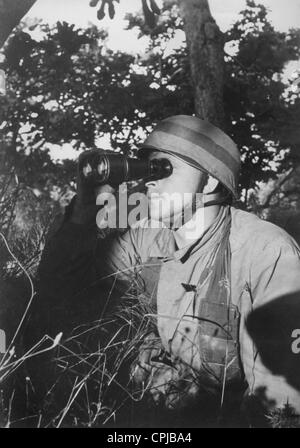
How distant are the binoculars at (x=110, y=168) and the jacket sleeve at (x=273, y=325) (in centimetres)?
53

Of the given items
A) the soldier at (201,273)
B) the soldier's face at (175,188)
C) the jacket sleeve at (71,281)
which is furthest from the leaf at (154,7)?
the jacket sleeve at (71,281)

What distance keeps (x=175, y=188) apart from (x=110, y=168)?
1.23 feet

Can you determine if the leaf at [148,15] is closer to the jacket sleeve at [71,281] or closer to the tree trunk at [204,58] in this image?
the tree trunk at [204,58]

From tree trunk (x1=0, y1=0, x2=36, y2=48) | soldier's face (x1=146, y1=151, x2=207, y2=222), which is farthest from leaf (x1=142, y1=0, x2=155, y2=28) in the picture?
soldier's face (x1=146, y1=151, x2=207, y2=222)

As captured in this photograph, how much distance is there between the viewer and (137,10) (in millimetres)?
3125

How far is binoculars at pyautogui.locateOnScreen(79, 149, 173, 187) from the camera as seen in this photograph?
70.0 inches

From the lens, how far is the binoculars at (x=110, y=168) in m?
1.78

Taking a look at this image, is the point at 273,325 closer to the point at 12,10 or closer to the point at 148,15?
the point at 12,10

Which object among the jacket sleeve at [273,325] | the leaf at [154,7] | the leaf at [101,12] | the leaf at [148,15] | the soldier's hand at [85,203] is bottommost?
the jacket sleeve at [273,325]

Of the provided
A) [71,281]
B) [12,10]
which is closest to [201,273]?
[71,281]

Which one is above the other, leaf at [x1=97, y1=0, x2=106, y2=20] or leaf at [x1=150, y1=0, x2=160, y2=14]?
leaf at [x1=150, y1=0, x2=160, y2=14]

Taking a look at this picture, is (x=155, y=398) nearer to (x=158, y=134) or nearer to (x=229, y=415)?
(x=229, y=415)

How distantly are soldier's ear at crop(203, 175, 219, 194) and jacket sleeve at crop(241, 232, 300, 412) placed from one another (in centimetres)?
37

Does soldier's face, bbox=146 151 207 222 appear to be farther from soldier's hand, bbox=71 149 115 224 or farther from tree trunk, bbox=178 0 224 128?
tree trunk, bbox=178 0 224 128
